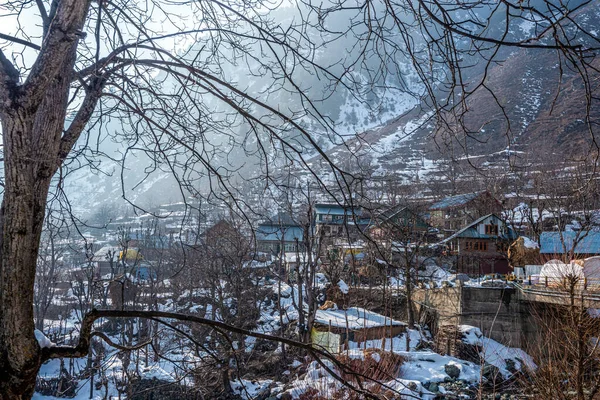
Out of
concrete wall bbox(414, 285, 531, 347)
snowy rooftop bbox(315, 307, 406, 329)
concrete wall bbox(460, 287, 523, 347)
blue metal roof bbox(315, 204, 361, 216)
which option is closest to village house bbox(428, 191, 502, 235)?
blue metal roof bbox(315, 204, 361, 216)

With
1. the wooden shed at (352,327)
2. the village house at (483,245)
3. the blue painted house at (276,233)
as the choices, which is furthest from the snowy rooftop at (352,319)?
the village house at (483,245)

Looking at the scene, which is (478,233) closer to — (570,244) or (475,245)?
(475,245)

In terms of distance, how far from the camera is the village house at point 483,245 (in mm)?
21125

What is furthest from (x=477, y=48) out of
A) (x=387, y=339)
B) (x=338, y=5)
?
(x=387, y=339)

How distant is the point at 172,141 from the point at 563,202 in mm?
27158

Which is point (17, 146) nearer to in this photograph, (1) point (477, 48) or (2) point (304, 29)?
(2) point (304, 29)

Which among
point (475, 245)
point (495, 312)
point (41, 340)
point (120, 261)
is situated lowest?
point (495, 312)

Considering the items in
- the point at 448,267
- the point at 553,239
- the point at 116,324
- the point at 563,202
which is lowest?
the point at 116,324

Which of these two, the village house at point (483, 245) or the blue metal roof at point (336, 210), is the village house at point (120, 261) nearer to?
the blue metal roof at point (336, 210)

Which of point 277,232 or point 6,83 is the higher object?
point 6,83

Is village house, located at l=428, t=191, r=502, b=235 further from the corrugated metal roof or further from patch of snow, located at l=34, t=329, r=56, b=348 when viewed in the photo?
patch of snow, located at l=34, t=329, r=56, b=348

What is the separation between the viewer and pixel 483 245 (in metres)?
21.5

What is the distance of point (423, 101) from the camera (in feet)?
6.18

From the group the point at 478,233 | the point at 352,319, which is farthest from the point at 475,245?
the point at 352,319
